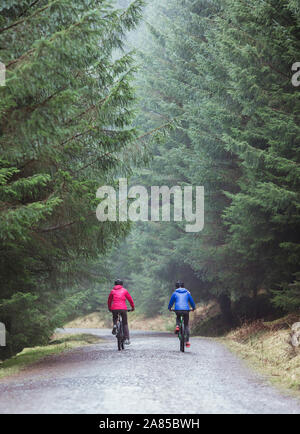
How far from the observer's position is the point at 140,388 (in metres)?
7.18

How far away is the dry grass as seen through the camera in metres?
8.62

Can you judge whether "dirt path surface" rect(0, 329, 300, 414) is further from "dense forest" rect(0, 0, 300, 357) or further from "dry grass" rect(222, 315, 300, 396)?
"dense forest" rect(0, 0, 300, 357)

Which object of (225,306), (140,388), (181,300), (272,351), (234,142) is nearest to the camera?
(140,388)

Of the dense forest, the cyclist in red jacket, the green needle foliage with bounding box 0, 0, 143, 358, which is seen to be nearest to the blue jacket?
the cyclist in red jacket

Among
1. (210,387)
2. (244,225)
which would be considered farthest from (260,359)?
(244,225)

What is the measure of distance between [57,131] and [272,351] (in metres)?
6.99

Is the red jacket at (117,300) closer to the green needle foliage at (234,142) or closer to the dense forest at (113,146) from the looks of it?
the dense forest at (113,146)

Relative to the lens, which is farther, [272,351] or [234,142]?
[234,142]

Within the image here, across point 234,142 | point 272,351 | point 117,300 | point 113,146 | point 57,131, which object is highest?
point 234,142

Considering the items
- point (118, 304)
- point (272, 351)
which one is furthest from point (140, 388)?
point (118, 304)

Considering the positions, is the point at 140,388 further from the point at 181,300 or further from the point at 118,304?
the point at 181,300

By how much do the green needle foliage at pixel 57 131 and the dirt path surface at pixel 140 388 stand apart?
2.51 m

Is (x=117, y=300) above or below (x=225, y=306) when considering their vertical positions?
Result: above

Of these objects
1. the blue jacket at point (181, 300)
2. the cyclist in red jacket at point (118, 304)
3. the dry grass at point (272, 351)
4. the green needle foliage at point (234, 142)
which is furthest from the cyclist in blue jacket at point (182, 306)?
the green needle foliage at point (234, 142)
